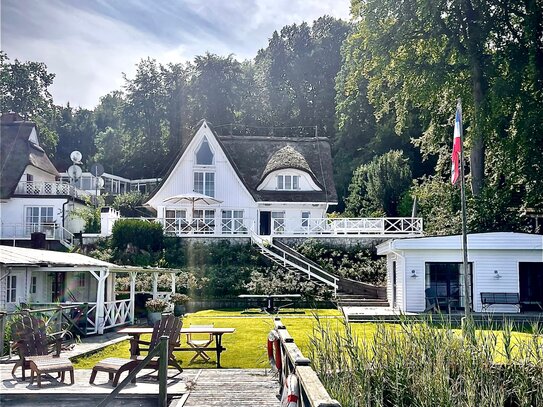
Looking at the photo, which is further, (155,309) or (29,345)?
(155,309)

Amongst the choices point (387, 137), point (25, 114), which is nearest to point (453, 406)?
point (387, 137)

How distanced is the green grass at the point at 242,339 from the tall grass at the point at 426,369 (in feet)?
3.53

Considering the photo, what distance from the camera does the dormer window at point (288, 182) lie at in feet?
126

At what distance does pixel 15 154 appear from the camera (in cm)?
3819

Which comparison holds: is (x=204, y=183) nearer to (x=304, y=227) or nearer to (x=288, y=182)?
(x=288, y=182)

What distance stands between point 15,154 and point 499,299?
29.2 m

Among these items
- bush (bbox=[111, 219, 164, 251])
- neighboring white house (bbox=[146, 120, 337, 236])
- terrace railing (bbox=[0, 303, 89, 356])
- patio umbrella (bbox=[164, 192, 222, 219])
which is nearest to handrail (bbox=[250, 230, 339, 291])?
patio umbrella (bbox=[164, 192, 222, 219])

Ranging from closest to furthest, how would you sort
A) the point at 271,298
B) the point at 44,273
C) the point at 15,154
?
the point at 44,273 < the point at 271,298 < the point at 15,154

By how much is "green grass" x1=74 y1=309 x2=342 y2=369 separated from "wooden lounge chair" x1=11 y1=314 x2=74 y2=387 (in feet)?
4.82

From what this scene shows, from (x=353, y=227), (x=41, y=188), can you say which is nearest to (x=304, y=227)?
(x=353, y=227)

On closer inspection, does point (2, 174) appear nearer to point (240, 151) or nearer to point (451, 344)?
point (240, 151)

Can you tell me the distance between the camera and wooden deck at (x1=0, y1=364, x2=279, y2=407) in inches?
339

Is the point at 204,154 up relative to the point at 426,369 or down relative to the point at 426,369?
up

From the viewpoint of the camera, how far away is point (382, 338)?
740 centimetres
